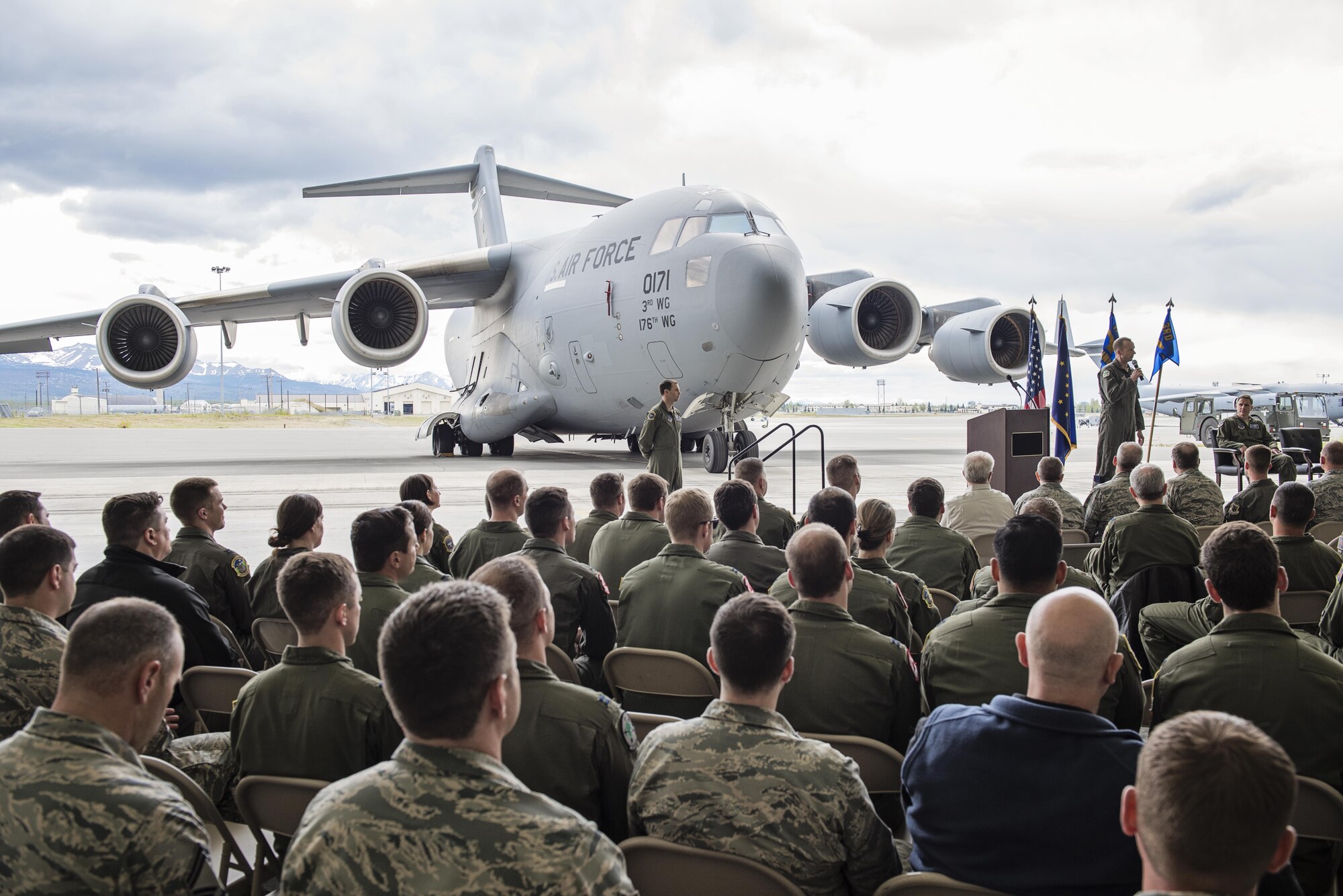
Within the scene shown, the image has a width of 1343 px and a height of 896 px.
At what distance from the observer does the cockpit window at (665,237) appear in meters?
14.0

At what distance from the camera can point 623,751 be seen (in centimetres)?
258

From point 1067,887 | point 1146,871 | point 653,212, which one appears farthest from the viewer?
point 653,212

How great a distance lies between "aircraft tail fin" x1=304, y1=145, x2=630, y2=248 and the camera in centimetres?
2181

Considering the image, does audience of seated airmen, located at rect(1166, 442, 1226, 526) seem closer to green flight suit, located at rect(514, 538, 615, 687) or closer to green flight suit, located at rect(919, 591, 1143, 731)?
green flight suit, located at rect(919, 591, 1143, 731)

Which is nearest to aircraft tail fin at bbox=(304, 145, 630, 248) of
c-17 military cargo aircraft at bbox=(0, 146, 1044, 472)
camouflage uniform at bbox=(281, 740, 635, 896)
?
c-17 military cargo aircraft at bbox=(0, 146, 1044, 472)

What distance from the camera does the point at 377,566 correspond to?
4.02 m

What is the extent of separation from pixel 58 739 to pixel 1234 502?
23.8ft

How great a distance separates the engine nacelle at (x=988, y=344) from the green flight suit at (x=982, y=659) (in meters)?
14.2

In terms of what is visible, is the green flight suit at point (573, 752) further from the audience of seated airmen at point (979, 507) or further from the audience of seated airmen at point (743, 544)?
the audience of seated airmen at point (979, 507)

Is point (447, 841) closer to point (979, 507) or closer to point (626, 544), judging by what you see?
point (626, 544)

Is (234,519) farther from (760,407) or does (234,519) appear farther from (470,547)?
(760,407)

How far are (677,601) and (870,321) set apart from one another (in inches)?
528

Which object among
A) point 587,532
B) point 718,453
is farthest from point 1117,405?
point 587,532

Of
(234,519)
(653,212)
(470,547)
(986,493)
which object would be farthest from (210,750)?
(653,212)
